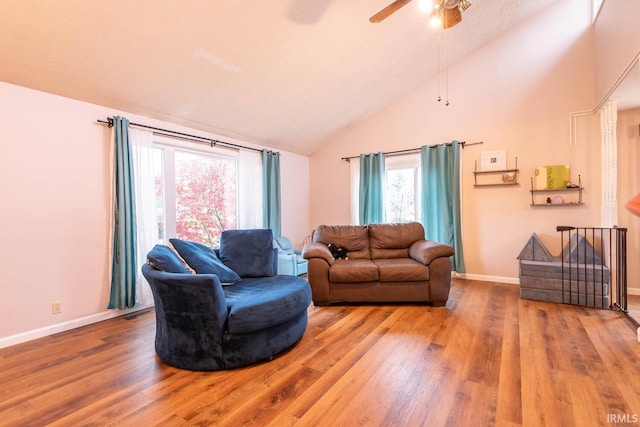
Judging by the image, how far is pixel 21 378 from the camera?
6.28ft

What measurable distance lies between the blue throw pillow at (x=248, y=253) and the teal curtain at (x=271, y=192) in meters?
1.60

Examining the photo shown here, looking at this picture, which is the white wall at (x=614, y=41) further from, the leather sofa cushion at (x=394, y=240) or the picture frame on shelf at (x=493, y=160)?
the leather sofa cushion at (x=394, y=240)

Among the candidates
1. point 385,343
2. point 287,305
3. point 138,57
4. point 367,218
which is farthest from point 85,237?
point 367,218

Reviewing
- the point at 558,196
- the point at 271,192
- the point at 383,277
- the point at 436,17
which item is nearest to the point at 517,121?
the point at 558,196

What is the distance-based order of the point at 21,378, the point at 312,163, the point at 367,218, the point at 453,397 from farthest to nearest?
1. the point at 312,163
2. the point at 367,218
3. the point at 21,378
4. the point at 453,397

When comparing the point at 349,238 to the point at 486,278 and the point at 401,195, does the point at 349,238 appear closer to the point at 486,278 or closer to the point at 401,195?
the point at 401,195

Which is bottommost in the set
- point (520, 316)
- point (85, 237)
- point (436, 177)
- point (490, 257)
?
point (520, 316)

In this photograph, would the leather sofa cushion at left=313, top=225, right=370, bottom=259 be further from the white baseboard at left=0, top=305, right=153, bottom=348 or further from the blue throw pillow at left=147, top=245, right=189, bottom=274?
the white baseboard at left=0, top=305, right=153, bottom=348

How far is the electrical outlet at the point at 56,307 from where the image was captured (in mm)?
2630

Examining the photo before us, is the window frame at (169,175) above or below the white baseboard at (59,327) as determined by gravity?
above

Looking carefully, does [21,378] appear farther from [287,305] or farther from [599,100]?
[599,100]

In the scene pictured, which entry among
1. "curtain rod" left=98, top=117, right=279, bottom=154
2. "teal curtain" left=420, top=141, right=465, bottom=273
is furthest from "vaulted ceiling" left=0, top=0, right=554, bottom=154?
"teal curtain" left=420, top=141, right=465, bottom=273

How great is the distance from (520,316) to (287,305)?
2.37 m

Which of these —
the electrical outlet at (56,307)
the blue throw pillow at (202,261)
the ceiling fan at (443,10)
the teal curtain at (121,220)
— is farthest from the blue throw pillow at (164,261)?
the ceiling fan at (443,10)
